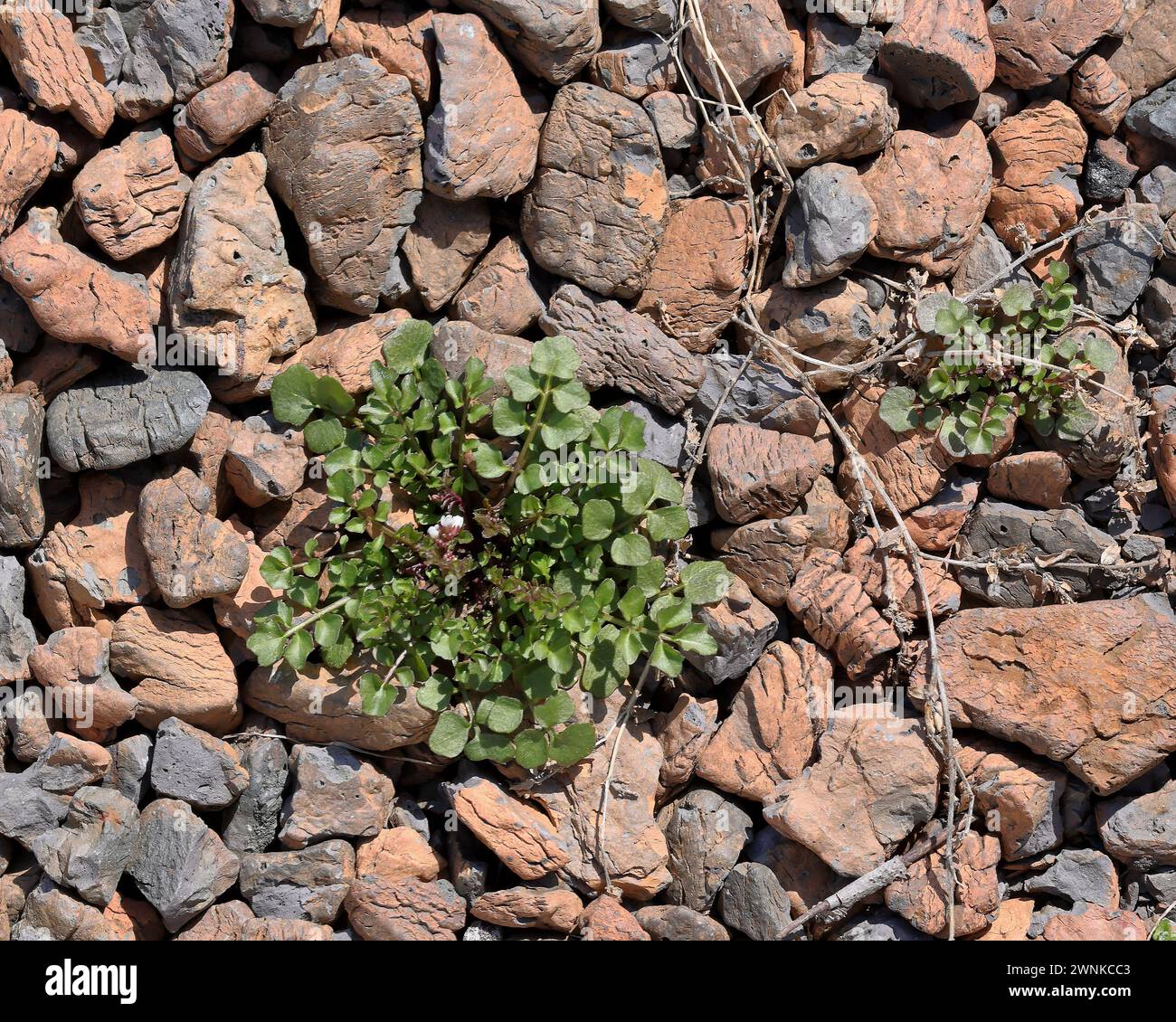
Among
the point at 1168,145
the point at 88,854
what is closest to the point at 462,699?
the point at 88,854

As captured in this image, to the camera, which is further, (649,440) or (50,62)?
(649,440)

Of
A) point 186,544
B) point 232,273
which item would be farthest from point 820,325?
point 186,544

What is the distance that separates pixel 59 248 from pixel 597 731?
2.94 meters

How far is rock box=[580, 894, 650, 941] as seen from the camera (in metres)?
4.33

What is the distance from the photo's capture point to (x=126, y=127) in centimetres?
457

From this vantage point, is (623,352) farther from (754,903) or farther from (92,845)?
(92,845)

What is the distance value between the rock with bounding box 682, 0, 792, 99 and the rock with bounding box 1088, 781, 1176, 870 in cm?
357

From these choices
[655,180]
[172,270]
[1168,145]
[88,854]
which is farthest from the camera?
[1168,145]

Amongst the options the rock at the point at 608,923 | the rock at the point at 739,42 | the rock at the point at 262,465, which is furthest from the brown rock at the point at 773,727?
the rock at the point at 739,42

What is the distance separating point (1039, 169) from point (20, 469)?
474cm

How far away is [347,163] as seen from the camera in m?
4.56
